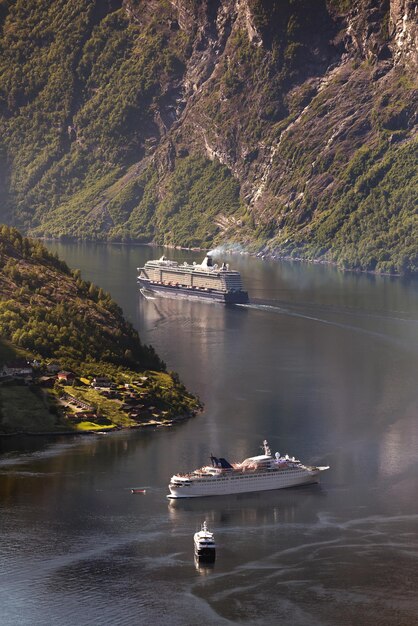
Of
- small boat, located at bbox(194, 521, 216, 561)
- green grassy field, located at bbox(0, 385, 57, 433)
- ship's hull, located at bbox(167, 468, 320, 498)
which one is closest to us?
small boat, located at bbox(194, 521, 216, 561)

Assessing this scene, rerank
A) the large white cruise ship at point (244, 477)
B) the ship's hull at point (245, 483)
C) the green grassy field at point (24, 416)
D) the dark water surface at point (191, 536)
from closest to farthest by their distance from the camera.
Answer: the dark water surface at point (191, 536)
the ship's hull at point (245, 483)
the large white cruise ship at point (244, 477)
the green grassy field at point (24, 416)

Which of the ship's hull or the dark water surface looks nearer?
the dark water surface

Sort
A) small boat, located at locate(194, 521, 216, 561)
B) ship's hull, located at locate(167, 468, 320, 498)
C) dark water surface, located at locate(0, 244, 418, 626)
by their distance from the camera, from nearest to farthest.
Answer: dark water surface, located at locate(0, 244, 418, 626) < small boat, located at locate(194, 521, 216, 561) < ship's hull, located at locate(167, 468, 320, 498)

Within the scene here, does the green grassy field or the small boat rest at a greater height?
the green grassy field

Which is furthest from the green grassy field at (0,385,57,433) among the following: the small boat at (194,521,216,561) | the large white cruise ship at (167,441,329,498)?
the small boat at (194,521,216,561)

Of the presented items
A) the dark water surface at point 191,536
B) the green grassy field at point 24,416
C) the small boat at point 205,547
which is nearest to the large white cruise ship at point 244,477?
the dark water surface at point 191,536

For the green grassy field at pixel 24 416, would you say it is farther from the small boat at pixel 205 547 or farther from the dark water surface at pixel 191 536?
the small boat at pixel 205 547

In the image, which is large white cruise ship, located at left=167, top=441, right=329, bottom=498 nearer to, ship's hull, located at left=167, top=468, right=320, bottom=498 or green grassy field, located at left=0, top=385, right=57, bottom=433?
ship's hull, located at left=167, top=468, right=320, bottom=498

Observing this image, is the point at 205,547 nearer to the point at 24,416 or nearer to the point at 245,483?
the point at 245,483

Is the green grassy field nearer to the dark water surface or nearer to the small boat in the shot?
the dark water surface
